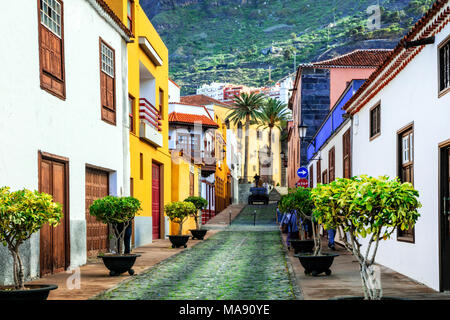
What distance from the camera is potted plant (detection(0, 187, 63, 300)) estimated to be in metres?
6.99

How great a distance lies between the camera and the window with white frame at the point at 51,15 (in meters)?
11.8

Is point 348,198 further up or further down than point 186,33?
further down

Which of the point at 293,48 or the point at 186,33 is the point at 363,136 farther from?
the point at 186,33

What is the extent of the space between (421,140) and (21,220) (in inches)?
260

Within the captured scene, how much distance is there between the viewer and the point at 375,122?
14.4 meters

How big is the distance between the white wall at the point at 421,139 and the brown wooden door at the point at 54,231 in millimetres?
6944

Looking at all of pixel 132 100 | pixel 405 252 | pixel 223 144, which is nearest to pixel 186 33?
pixel 223 144

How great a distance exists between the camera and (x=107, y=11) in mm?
15297

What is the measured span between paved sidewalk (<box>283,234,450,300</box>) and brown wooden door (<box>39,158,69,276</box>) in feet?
16.0

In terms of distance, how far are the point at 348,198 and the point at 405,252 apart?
5180 mm

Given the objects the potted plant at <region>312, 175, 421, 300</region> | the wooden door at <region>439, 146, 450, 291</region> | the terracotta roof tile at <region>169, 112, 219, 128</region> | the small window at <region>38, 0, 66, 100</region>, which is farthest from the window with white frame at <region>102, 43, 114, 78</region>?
the terracotta roof tile at <region>169, 112, 219, 128</region>

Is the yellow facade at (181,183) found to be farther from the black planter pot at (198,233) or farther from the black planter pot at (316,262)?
the black planter pot at (316,262)

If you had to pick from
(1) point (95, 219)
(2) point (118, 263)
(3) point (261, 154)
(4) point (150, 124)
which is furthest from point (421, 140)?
(3) point (261, 154)

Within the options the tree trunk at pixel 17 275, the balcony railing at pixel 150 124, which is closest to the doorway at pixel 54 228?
the tree trunk at pixel 17 275
